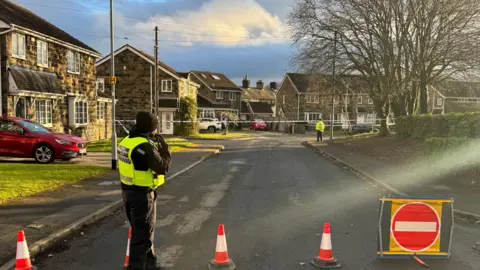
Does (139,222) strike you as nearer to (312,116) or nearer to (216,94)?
(216,94)

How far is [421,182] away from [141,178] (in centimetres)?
960

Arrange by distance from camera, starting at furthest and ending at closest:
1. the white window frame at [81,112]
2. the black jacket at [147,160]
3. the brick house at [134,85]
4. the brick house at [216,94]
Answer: the brick house at [216,94]
the brick house at [134,85]
the white window frame at [81,112]
the black jacket at [147,160]

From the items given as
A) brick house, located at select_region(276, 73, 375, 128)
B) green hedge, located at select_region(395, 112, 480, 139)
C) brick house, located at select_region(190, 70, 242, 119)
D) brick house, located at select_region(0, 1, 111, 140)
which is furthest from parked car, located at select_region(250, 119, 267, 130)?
green hedge, located at select_region(395, 112, 480, 139)

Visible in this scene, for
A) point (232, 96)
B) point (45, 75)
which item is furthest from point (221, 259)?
point (232, 96)

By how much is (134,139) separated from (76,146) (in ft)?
36.8

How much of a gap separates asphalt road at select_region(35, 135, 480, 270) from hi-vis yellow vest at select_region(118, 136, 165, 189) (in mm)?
1272

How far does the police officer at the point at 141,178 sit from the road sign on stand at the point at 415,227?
2.99 metres

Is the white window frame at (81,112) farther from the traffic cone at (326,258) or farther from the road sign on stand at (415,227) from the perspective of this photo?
the road sign on stand at (415,227)

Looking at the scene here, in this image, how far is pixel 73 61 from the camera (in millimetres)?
24531

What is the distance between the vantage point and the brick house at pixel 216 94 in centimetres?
5841

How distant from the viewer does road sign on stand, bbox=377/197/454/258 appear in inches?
214

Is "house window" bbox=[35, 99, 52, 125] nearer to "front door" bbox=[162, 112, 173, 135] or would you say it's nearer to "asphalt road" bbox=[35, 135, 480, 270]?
"asphalt road" bbox=[35, 135, 480, 270]

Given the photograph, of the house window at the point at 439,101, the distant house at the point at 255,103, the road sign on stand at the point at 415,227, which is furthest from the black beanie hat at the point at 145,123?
the house window at the point at 439,101

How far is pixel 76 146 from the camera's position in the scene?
581 inches
